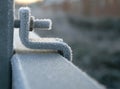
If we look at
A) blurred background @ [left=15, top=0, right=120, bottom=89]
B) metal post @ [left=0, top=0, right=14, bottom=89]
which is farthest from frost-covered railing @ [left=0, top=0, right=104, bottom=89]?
blurred background @ [left=15, top=0, right=120, bottom=89]

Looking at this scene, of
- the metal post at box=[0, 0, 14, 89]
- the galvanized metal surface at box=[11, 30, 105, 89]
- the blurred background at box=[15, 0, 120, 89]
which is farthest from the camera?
the blurred background at box=[15, 0, 120, 89]

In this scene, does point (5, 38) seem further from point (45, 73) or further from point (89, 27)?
point (89, 27)

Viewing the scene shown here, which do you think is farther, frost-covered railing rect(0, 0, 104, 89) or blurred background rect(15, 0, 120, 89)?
blurred background rect(15, 0, 120, 89)

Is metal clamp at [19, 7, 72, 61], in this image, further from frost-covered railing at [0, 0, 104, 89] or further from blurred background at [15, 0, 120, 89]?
blurred background at [15, 0, 120, 89]

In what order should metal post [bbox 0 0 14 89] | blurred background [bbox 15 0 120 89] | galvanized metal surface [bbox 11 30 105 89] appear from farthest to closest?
blurred background [bbox 15 0 120 89] → metal post [bbox 0 0 14 89] → galvanized metal surface [bbox 11 30 105 89]

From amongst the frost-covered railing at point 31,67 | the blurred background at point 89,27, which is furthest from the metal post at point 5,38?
the blurred background at point 89,27

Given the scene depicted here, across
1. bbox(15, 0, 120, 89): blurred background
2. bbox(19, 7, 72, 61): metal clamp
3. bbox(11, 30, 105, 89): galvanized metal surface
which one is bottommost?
bbox(15, 0, 120, 89): blurred background

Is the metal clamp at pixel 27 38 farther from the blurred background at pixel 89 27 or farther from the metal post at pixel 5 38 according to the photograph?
the blurred background at pixel 89 27
